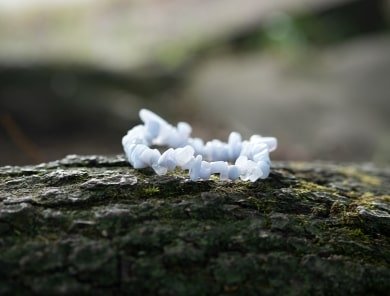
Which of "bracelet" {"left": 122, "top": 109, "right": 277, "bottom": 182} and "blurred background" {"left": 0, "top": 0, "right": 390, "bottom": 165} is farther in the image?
"blurred background" {"left": 0, "top": 0, "right": 390, "bottom": 165}

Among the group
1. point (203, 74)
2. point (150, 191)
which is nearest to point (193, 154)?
point (150, 191)

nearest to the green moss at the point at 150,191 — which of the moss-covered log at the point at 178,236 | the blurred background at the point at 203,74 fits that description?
the moss-covered log at the point at 178,236

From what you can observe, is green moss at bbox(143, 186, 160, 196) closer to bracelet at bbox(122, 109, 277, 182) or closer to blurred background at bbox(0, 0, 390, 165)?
bracelet at bbox(122, 109, 277, 182)

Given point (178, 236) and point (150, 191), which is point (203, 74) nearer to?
point (150, 191)

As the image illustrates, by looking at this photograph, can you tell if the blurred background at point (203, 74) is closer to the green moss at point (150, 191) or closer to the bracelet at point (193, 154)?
the bracelet at point (193, 154)

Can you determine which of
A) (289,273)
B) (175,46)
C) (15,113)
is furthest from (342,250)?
(175,46)

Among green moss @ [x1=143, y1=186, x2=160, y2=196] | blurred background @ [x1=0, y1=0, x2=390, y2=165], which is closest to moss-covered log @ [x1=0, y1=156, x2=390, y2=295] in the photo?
green moss @ [x1=143, y1=186, x2=160, y2=196]

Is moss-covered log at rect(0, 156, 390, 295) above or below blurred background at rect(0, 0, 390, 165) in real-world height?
below
